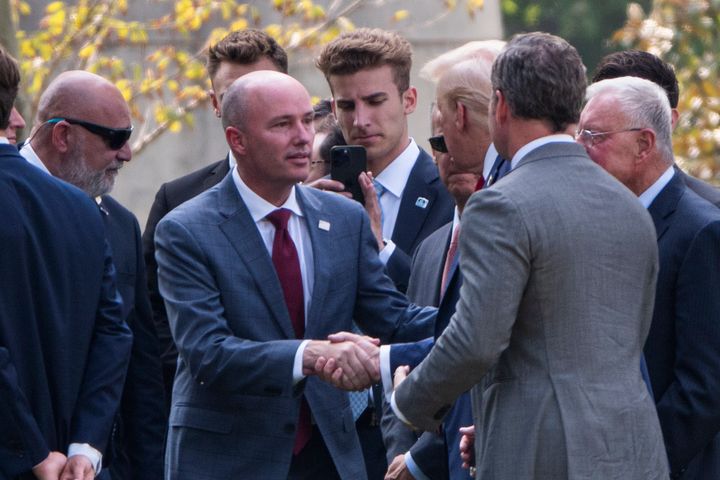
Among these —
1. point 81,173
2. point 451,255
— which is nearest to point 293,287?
point 451,255

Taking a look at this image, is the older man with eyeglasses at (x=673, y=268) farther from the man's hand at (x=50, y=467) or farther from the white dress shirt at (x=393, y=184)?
the man's hand at (x=50, y=467)

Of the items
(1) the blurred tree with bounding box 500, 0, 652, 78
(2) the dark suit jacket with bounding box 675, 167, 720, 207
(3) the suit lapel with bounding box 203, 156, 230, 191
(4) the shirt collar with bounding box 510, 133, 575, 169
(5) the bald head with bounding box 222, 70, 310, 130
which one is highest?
(4) the shirt collar with bounding box 510, 133, 575, 169

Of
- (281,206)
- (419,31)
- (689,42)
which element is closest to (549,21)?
(419,31)

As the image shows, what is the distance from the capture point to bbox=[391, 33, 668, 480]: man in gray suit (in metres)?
4.03

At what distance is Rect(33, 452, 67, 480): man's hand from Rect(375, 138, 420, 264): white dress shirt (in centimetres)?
210

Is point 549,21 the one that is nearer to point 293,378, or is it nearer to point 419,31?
point 419,31

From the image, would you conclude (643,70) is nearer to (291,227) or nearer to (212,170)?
(291,227)

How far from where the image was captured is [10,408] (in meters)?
4.26

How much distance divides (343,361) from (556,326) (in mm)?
941

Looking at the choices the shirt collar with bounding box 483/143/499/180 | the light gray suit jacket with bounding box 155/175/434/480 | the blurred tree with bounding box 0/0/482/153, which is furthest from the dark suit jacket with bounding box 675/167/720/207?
the blurred tree with bounding box 0/0/482/153

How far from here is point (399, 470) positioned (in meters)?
5.04

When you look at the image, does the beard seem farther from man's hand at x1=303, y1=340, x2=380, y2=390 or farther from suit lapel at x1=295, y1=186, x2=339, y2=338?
man's hand at x1=303, y1=340, x2=380, y2=390

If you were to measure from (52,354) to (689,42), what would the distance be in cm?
826

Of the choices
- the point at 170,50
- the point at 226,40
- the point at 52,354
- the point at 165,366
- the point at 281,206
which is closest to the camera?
the point at 52,354
